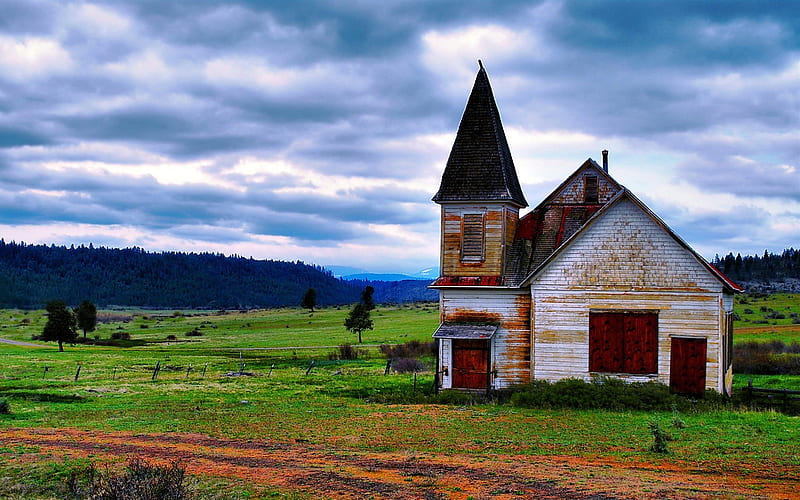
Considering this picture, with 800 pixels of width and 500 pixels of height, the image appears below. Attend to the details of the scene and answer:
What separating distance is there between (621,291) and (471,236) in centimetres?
655

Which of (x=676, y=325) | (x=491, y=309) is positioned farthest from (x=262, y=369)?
(x=676, y=325)

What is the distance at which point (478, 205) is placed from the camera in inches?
1152

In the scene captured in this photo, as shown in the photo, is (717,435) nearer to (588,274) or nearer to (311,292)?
(588,274)

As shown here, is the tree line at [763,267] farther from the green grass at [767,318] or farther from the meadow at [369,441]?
the meadow at [369,441]

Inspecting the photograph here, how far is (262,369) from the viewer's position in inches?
1711

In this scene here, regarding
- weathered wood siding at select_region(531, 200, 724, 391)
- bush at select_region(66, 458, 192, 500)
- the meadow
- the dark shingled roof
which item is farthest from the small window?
bush at select_region(66, 458, 192, 500)

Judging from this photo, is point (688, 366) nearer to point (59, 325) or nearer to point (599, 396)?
point (599, 396)

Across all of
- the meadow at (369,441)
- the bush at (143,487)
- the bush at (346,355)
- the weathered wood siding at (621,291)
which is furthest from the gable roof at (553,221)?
the bush at (346,355)

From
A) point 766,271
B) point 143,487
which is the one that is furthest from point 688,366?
point 766,271

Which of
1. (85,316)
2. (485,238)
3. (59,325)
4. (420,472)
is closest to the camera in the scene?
(420,472)

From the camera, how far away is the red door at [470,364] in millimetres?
27938

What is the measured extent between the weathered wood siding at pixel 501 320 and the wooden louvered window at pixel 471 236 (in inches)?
63.7

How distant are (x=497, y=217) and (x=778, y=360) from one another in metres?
21.8

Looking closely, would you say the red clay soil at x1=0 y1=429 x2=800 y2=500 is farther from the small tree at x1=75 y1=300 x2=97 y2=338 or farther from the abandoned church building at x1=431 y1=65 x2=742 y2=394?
→ the small tree at x1=75 y1=300 x2=97 y2=338
